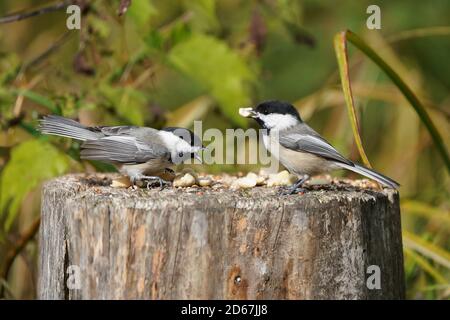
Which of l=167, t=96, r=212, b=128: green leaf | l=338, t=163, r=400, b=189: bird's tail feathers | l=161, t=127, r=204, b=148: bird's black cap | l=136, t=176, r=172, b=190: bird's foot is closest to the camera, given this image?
l=338, t=163, r=400, b=189: bird's tail feathers

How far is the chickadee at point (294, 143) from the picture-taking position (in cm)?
248

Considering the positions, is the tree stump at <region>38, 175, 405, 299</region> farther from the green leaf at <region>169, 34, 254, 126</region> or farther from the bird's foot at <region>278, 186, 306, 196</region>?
the green leaf at <region>169, 34, 254, 126</region>

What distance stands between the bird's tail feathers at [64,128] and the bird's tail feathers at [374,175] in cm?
94

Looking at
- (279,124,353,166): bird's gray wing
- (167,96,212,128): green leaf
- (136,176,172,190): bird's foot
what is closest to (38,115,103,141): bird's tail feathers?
(136,176,172,190): bird's foot

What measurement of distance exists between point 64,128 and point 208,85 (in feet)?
3.02

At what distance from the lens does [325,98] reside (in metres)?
3.99

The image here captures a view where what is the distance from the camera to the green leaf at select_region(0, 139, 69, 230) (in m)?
2.73

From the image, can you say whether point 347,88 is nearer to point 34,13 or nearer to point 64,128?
point 64,128

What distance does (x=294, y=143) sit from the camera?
254cm

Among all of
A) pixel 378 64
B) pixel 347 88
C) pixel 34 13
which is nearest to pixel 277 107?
pixel 347 88

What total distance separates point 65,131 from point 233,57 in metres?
1.05

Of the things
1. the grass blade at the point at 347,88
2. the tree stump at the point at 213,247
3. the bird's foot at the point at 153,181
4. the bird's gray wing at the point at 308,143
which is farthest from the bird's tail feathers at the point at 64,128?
the grass blade at the point at 347,88

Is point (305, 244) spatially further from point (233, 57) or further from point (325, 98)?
point (325, 98)
